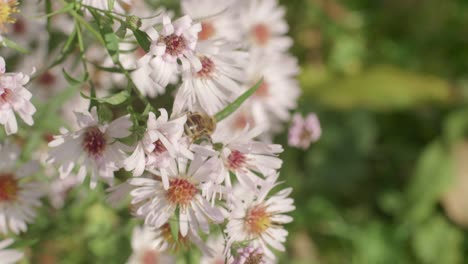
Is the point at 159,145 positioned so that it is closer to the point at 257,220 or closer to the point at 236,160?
the point at 236,160

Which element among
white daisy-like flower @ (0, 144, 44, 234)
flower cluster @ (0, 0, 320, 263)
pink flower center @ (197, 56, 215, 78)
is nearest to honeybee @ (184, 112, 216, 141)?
flower cluster @ (0, 0, 320, 263)

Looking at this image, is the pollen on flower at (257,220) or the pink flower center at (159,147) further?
the pollen on flower at (257,220)

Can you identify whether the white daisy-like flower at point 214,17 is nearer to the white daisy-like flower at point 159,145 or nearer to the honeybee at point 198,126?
the honeybee at point 198,126

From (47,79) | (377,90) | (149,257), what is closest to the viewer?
(149,257)

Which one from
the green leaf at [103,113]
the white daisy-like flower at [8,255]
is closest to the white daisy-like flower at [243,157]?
the green leaf at [103,113]

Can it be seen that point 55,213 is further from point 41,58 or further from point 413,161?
point 413,161

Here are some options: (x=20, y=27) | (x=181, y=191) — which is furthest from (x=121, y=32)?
(x=20, y=27)

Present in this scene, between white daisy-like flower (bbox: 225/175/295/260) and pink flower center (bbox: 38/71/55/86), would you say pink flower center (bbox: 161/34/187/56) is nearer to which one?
white daisy-like flower (bbox: 225/175/295/260)

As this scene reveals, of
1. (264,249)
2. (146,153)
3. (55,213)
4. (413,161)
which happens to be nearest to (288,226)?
(413,161)
